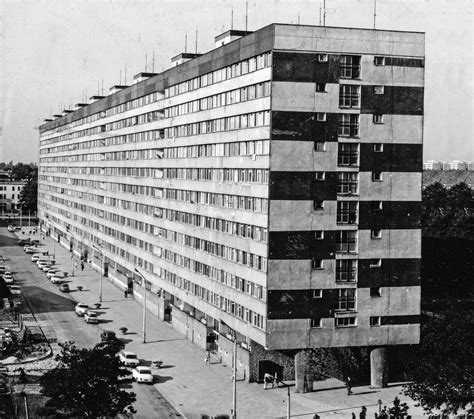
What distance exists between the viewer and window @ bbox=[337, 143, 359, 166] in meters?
63.0

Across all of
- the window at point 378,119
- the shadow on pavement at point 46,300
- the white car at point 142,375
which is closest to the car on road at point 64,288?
the shadow on pavement at point 46,300

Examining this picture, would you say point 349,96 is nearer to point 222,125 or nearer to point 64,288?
point 222,125

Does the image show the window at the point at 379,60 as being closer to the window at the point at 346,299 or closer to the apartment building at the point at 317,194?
the apartment building at the point at 317,194

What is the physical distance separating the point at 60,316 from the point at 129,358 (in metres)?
26.1

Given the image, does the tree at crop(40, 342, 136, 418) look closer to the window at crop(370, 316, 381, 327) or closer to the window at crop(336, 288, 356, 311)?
the window at crop(336, 288, 356, 311)

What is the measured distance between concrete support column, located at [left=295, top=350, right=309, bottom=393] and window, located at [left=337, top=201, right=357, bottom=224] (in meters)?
12.2

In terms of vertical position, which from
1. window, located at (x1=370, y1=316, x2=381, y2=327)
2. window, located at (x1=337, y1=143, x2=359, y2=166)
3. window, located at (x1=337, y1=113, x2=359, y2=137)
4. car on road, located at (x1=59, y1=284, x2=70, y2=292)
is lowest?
car on road, located at (x1=59, y1=284, x2=70, y2=292)

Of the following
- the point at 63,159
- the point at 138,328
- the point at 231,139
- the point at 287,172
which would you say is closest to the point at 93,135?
the point at 63,159

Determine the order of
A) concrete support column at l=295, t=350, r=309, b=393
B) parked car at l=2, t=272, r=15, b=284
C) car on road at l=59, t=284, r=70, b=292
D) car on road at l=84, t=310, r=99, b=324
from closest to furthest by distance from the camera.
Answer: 1. concrete support column at l=295, t=350, r=309, b=393
2. car on road at l=84, t=310, r=99, b=324
3. car on road at l=59, t=284, r=70, b=292
4. parked car at l=2, t=272, r=15, b=284

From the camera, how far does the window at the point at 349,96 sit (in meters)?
63.0

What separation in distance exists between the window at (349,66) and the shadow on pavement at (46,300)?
53464mm

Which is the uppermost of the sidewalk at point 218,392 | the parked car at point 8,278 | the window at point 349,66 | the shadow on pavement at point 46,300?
the window at point 349,66

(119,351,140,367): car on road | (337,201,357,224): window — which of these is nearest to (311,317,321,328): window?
(337,201,357,224): window

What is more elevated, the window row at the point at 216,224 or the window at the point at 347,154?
the window at the point at 347,154
